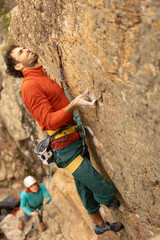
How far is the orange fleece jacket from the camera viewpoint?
350cm

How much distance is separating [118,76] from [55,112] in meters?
1.14

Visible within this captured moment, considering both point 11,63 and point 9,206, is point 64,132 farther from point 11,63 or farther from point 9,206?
point 9,206

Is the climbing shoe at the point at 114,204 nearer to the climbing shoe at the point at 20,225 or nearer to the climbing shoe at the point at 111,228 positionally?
the climbing shoe at the point at 111,228

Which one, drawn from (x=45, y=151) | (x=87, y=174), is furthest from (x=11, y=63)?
(x=87, y=174)

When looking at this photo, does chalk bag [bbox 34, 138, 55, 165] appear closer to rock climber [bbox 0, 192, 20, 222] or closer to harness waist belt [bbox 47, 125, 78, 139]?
harness waist belt [bbox 47, 125, 78, 139]

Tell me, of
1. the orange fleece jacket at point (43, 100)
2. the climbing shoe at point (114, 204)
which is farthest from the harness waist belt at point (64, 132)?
the climbing shoe at point (114, 204)

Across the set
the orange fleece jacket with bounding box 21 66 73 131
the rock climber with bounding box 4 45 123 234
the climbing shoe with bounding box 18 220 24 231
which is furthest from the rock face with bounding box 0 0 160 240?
the climbing shoe with bounding box 18 220 24 231

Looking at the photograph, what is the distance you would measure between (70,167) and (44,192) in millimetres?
3460

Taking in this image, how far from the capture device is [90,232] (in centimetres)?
636

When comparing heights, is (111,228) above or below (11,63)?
below

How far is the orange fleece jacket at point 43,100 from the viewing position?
3.50 m

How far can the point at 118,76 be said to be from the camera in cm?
280

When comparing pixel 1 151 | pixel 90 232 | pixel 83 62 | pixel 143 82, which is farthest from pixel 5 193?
pixel 143 82

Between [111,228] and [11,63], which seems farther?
[111,228]
